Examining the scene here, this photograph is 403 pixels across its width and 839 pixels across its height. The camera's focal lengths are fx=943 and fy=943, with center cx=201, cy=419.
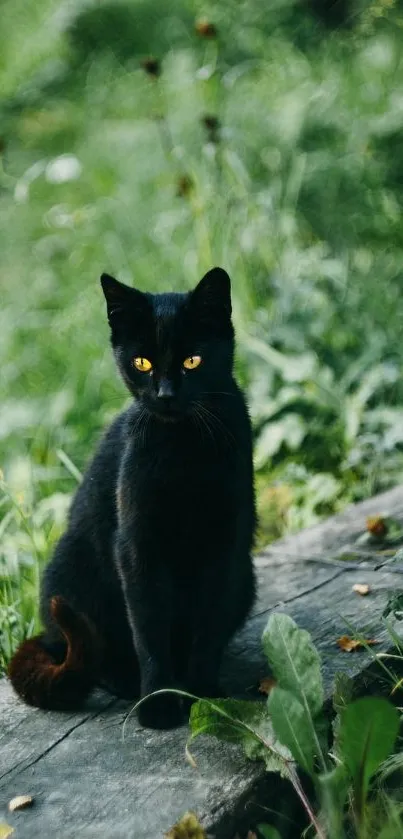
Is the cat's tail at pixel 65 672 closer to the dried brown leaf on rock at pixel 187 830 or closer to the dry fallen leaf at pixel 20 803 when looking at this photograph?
the dry fallen leaf at pixel 20 803

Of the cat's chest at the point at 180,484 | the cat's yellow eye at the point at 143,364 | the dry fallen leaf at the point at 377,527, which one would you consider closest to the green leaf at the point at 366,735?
the cat's chest at the point at 180,484

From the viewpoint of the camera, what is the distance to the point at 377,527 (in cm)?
284

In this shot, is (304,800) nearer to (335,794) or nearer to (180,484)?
(335,794)

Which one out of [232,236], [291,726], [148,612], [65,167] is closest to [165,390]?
[148,612]

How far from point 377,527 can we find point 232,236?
1.84m

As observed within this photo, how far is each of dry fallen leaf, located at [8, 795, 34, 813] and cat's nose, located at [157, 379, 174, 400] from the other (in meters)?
0.78

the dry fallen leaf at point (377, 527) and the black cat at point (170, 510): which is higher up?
the black cat at point (170, 510)

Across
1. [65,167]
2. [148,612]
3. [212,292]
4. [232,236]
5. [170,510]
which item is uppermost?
[65,167]

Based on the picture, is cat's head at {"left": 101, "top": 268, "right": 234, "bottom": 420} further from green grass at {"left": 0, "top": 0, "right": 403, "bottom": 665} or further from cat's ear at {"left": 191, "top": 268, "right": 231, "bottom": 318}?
green grass at {"left": 0, "top": 0, "right": 403, "bottom": 665}

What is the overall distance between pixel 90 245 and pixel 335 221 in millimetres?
1388

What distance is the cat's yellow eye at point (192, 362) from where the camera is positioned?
6.44 feet

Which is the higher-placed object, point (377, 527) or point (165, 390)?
point (165, 390)

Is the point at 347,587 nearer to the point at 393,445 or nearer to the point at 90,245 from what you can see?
the point at 393,445

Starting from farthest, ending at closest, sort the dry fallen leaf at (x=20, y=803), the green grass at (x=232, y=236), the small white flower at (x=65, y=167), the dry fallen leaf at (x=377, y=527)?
the small white flower at (x=65, y=167) < the green grass at (x=232, y=236) < the dry fallen leaf at (x=377, y=527) < the dry fallen leaf at (x=20, y=803)
